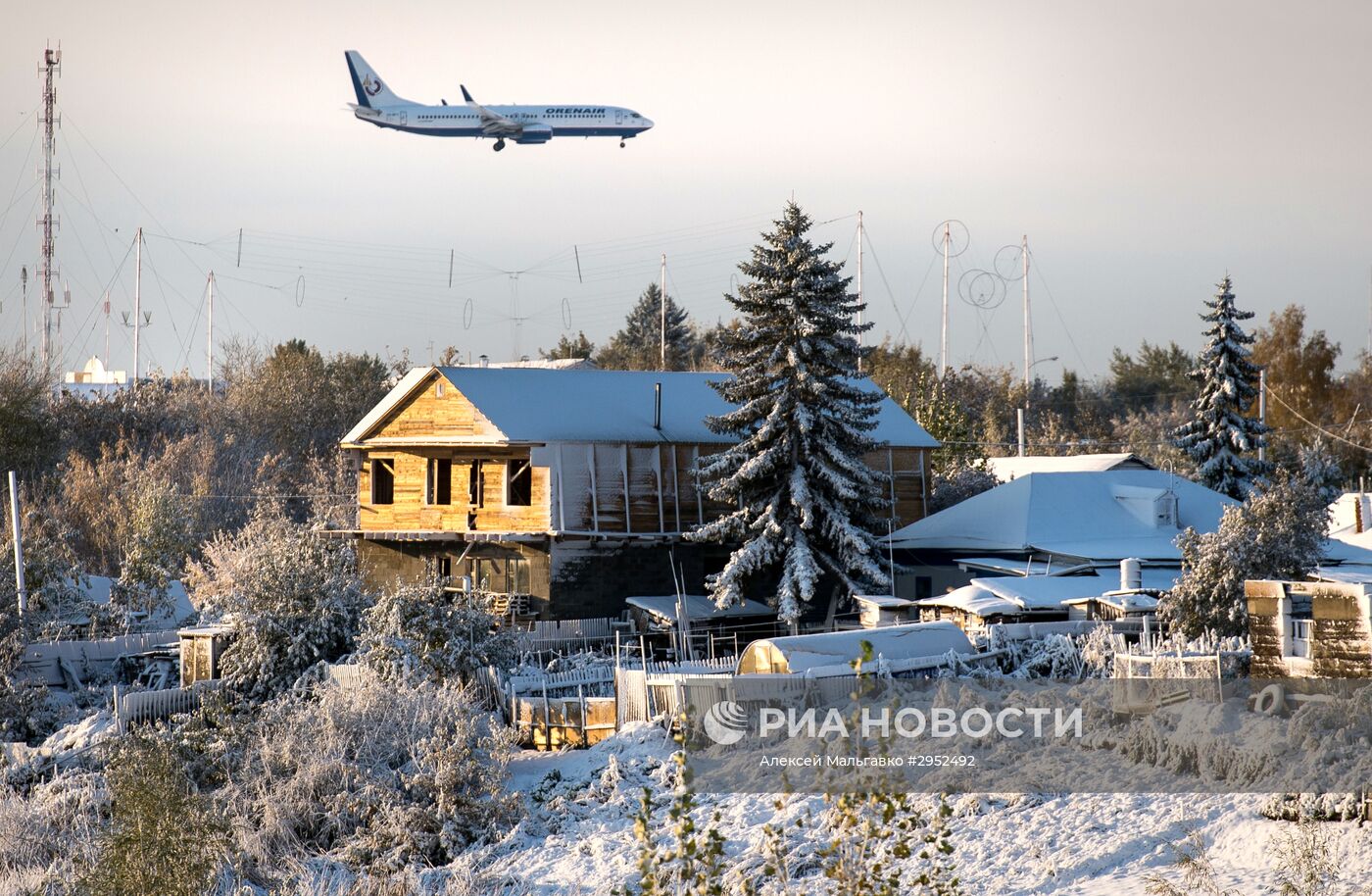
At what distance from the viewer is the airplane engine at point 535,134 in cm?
7825

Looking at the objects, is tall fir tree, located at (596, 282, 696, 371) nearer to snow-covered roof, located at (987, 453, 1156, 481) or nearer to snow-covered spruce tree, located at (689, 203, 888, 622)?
snow-covered roof, located at (987, 453, 1156, 481)

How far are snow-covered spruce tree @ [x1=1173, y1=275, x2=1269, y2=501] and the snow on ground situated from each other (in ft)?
108

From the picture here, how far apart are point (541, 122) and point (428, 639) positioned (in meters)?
52.6

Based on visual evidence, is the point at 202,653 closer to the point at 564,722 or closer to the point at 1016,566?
the point at 564,722

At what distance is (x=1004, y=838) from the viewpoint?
63.3 ft

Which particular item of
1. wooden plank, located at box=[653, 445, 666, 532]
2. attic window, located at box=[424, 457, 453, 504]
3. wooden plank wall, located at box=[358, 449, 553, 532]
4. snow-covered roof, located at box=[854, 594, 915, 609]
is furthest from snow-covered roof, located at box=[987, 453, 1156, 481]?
attic window, located at box=[424, 457, 453, 504]

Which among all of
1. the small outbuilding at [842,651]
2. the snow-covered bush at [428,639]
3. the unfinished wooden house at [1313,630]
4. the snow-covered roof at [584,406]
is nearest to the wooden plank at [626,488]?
the snow-covered roof at [584,406]

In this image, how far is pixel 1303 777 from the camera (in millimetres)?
18125

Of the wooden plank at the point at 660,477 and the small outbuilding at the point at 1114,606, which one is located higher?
the wooden plank at the point at 660,477

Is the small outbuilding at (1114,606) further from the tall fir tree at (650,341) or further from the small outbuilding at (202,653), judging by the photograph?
the tall fir tree at (650,341)

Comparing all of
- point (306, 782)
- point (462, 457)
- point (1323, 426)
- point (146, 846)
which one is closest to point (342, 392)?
point (462, 457)

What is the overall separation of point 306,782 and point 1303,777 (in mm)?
14788

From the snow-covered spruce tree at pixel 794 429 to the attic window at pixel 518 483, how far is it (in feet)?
20.5

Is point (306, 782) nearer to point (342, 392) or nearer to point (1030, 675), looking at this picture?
point (1030, 675)
